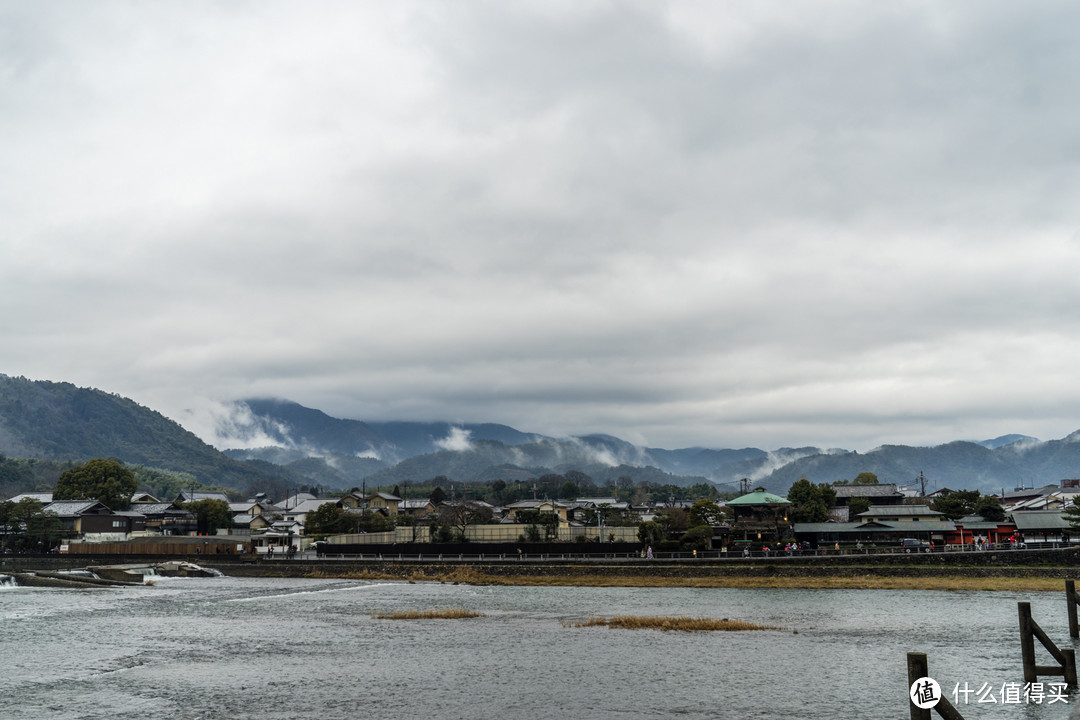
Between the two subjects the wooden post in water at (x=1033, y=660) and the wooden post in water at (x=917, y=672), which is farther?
the wooden post in water at (x=1033, y=660)

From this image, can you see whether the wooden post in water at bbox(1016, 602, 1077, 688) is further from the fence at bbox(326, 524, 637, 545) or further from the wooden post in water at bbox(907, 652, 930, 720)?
the fence at bbox(326, 524, 637, 545)

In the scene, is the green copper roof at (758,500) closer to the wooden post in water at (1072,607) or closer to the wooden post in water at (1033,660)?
the wooden post in water at (1072,607)

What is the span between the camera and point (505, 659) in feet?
95.4

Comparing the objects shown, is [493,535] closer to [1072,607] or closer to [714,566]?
[714,566]

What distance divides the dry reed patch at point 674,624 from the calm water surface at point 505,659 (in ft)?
4.32

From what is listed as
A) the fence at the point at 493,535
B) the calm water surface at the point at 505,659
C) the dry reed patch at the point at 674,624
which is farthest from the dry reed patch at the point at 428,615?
the fence at the point at 493,535

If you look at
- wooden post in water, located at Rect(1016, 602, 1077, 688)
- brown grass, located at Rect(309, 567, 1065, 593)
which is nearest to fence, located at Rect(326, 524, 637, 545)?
brown grass, located at Rect(309, 567, 1065, 593)

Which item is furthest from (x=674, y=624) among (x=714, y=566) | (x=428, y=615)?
(x=714, y=566)

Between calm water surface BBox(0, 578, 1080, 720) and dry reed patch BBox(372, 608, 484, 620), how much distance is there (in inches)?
48.9

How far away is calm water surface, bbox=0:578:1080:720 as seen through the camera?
71.9 ft

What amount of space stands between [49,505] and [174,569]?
3969cm

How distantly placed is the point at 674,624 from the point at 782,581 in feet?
76.8

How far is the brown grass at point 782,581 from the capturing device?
168 feet

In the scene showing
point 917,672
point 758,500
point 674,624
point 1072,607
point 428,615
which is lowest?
point 428,615
